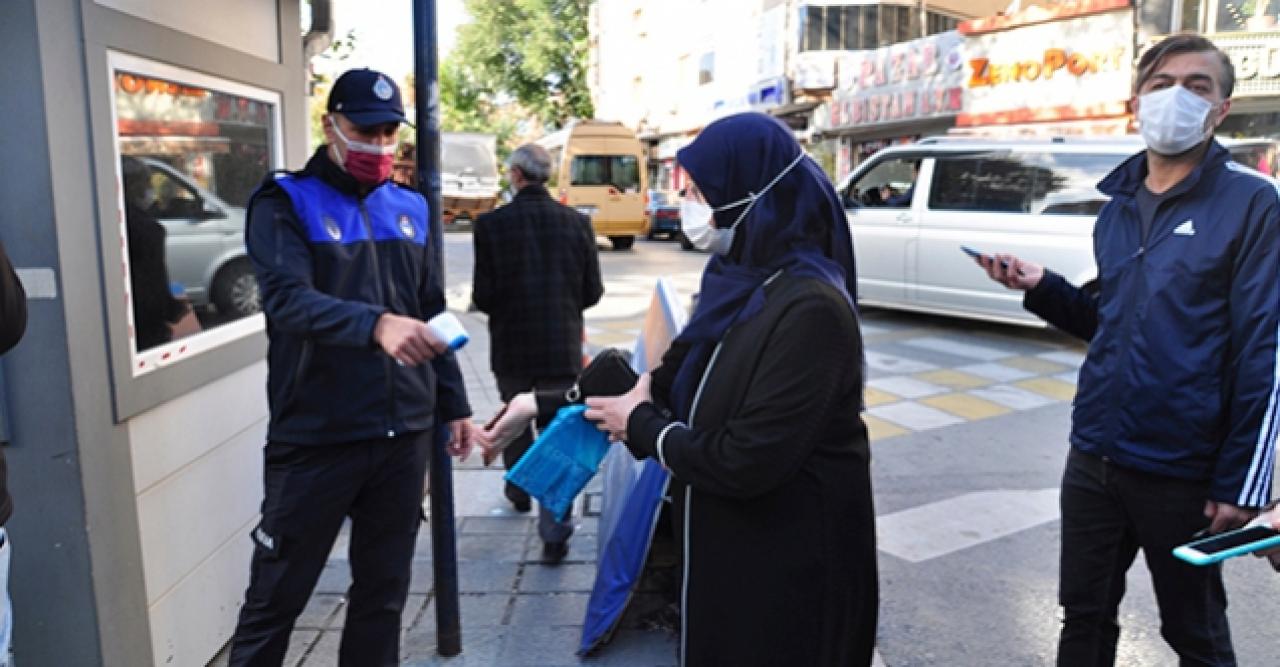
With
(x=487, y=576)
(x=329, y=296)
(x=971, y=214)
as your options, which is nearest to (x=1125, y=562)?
(x=329, y=296)

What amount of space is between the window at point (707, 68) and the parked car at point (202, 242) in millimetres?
29790

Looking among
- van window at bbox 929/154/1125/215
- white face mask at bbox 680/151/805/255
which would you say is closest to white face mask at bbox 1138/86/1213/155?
white face mask at bbox 680/151/805/255

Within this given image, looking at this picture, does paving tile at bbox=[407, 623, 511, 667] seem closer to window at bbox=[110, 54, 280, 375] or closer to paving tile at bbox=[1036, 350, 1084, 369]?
window at bbox=[110, 54, 280, 375]

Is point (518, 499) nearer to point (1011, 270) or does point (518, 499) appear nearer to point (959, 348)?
point (1011, 270)

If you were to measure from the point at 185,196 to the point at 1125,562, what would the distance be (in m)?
2.97

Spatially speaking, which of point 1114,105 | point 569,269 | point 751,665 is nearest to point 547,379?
point 569,269

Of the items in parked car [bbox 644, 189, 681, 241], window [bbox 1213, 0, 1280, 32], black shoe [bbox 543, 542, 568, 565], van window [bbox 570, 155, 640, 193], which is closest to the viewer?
black shoe [bbox 543, 542, 568, 565]

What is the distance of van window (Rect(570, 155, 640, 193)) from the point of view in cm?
2152

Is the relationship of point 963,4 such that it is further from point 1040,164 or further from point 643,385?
point 643,385

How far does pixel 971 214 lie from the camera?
9.50 metres

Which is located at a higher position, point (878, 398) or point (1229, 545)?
point (1229, 545)

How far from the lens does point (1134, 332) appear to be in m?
2.28

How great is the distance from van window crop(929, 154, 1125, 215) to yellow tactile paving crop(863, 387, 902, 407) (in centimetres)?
305

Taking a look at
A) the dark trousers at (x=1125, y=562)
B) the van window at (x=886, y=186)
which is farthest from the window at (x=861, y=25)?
the dark trousers at (x=1125, y=562)
